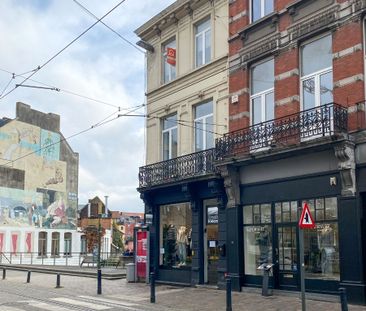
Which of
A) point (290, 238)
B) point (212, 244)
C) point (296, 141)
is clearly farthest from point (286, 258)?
point (212, 244)

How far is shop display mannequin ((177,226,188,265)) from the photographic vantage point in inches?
834

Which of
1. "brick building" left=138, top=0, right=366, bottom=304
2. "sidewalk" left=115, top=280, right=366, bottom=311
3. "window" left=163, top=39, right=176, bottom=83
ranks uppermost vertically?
"window" left=163, top=39, right=176, bottom=83

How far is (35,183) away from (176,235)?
31.2 meters

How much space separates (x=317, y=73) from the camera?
16.2m

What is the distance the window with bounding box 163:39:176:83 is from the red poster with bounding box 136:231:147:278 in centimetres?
707

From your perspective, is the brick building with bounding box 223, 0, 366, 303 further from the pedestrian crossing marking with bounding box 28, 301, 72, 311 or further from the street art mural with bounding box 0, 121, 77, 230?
the street art mural with bounding box 0, 121, 77, 230

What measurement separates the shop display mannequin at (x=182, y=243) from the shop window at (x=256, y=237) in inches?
147

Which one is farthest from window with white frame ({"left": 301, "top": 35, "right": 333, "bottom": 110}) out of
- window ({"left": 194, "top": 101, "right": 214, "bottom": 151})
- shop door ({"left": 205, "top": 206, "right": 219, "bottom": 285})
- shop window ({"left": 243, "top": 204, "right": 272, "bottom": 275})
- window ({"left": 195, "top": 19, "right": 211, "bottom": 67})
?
shop door ({"left": 205, "top": 206, "right": 219, "bottom": 285})

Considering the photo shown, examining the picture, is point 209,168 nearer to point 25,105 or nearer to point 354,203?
point 354,203

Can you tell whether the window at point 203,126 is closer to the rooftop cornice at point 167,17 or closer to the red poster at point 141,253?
the rooftop cornice at point 167,17

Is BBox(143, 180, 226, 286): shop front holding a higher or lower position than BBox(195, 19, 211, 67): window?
lower

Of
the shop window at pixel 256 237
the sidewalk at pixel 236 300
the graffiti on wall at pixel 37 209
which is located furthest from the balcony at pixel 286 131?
the graffiti on wall at pixel 37 209

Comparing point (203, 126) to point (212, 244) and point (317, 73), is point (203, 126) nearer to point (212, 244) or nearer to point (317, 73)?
point (212, 244)

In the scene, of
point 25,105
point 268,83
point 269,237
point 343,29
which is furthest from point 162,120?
point 25,105
